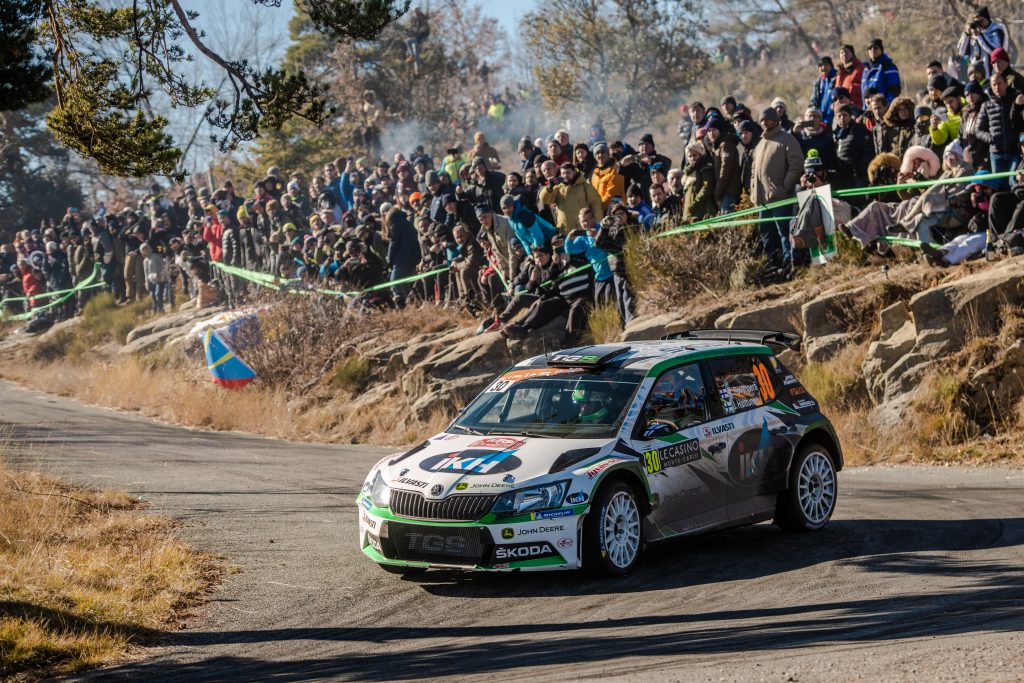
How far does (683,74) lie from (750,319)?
30.6 metres

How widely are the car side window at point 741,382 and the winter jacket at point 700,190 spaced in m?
8.46

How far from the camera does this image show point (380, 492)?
9.77 meters

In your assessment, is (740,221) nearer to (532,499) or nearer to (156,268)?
(532,499)

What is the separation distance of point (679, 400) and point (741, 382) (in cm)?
83

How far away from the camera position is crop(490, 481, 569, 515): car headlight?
9.09 m

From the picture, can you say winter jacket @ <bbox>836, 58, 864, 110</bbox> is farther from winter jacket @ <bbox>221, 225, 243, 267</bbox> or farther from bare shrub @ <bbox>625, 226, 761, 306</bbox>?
winter jacket @ <bbox>221, 225, 243, 267</bbox>

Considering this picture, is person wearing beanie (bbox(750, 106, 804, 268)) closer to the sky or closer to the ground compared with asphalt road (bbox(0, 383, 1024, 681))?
closer to the sky

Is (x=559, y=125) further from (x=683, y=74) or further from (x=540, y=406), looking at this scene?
(x=540, y=406)

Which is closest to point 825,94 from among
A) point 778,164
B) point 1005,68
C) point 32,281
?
point 778,164

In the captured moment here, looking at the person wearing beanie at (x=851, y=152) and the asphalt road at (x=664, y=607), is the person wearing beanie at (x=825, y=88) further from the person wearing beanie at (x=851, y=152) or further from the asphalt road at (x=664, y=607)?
the asphalt road at (x=664, y=607)

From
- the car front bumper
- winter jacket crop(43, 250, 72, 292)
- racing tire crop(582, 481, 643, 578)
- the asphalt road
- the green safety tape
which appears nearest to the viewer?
the asphalt road

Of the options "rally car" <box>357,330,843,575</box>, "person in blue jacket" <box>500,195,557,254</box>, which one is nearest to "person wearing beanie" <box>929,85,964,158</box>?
"person in blue jacket" <box>500,195,557,254</box>

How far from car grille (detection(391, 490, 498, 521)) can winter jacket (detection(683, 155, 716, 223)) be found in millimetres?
11030

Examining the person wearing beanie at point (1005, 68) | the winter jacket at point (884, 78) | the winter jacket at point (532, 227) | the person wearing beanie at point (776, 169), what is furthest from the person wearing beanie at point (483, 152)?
the person wearing beanie at point (1005, 68)
